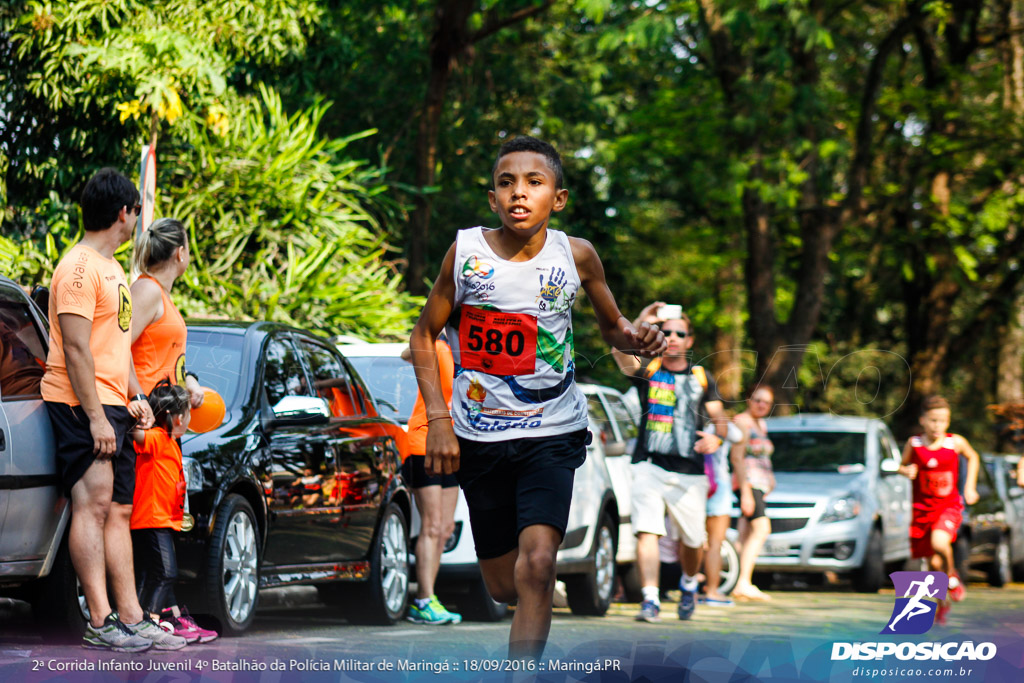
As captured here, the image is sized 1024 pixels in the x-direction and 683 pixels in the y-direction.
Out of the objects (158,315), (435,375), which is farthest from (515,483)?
(158,315)

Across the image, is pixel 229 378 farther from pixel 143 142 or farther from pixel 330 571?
A: pixel 143 142

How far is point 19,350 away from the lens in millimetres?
6656

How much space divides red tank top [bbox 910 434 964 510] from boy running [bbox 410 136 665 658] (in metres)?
6.62

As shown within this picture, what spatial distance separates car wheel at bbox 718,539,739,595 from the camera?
13.3 metres

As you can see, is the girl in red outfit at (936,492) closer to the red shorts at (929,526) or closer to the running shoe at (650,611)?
the red shorts at (929,526)

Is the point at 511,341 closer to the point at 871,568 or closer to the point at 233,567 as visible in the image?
the point at 233,567

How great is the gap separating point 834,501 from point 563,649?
7.38m

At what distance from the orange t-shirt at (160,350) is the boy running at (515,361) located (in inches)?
87.3

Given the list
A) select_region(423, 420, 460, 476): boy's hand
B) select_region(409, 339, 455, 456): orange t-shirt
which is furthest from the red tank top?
select_region(423, 420, 460, 476): boy's hand

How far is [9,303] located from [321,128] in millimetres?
14233

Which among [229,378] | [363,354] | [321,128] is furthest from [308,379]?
[321,128]

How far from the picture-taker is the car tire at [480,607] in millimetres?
9750

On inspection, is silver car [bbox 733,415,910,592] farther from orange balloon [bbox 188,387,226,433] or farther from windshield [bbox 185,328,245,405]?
orange balloon [bbox 188,387,226,433]

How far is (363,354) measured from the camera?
10789mm
